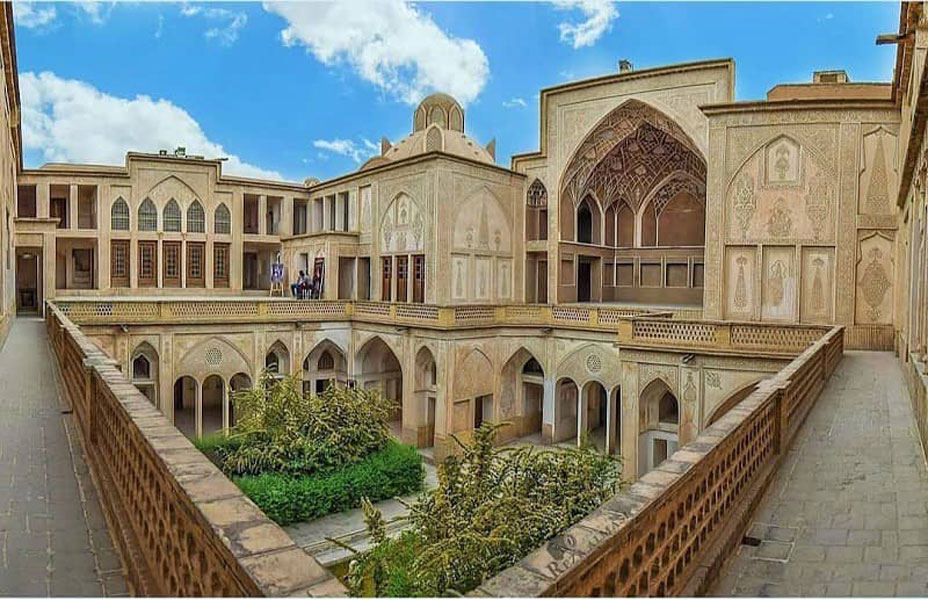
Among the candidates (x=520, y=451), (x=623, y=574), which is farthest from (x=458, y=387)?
(x=623, y=574)

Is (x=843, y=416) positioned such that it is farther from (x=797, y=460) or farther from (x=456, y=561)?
(x=456, y=561)

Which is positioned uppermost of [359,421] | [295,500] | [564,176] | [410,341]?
[564,176]

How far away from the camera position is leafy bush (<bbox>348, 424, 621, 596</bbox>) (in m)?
6.86

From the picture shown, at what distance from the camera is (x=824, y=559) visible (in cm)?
433

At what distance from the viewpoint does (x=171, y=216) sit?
92.9ft

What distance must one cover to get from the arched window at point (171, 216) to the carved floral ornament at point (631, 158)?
16.3 meters

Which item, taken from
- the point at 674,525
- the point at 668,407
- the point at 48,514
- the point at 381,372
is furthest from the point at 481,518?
the point at 381,372

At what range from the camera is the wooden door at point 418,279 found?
23.3 meters

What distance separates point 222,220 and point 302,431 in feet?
58.0

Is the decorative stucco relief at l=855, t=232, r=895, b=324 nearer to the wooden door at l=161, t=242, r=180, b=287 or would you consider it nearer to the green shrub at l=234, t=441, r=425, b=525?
the green shrub at l=234, t=441, r=425, b=525

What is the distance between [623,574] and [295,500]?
37.8 ft

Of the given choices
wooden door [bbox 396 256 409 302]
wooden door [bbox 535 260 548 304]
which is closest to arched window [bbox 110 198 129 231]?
wooden door [bbox 396 256 409 302]

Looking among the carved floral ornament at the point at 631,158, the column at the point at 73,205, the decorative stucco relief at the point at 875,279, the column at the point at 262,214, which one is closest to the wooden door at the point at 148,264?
the column at the point at 73,205

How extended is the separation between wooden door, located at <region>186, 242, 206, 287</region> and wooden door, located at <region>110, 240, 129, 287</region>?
2411mm
